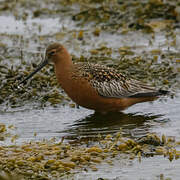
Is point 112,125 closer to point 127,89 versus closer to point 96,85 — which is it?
point 96,85

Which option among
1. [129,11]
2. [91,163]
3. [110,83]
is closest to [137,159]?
[91,163]

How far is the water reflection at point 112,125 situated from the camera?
730cm

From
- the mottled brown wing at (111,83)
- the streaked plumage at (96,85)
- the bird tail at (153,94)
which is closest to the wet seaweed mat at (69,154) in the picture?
the streaked plumage at (96,85)

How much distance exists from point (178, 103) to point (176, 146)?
83.6 inches

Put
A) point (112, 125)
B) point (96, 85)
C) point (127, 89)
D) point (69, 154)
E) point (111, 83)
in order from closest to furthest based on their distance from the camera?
point (69, 154) < point (112, 125) < point (96, 85) < point (111, 83) < point (127, 89)

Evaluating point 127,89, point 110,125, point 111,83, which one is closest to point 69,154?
point 110,125

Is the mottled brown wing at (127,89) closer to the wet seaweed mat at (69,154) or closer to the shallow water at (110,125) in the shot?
the shallow water at (110,125)

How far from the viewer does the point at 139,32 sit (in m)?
11.8

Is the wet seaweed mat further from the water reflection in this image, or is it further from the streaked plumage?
the streaked plumage

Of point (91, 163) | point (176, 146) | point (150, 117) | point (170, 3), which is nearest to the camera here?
point (91, 163)

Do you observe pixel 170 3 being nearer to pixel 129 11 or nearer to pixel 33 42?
pixel 129 11

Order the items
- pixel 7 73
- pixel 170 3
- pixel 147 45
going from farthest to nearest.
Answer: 1. pixel 170 3
2. pixel 147 45
3. pixel 7 73

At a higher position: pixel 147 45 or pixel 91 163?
pixel 147 45

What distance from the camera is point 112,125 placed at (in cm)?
780
